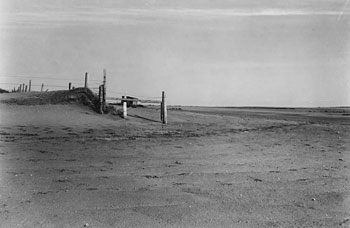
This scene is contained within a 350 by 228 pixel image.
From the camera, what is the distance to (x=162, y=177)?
9969 mm

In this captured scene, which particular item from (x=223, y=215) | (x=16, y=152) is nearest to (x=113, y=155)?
(x=16, y=152)

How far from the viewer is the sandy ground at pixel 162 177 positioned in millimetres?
7004

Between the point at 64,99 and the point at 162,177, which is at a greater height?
the point at 64,99

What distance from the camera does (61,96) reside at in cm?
2316

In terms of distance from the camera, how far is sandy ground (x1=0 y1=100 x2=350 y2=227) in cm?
700

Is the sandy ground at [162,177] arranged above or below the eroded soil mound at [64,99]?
below

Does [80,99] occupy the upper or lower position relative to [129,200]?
upper

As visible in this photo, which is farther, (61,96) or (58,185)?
(61,96)

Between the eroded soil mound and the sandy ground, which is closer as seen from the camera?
the sandy ground

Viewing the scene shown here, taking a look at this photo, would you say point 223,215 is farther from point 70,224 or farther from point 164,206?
point 70,224

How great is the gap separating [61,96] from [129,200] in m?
16.2

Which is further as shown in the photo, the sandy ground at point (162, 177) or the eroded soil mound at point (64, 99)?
the eroded soil mound at point (64, 99)

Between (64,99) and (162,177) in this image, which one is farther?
(64,99)

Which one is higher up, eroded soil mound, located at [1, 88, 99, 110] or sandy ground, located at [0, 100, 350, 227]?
eroded soil mound, located at [1, 88, 99, 110]
